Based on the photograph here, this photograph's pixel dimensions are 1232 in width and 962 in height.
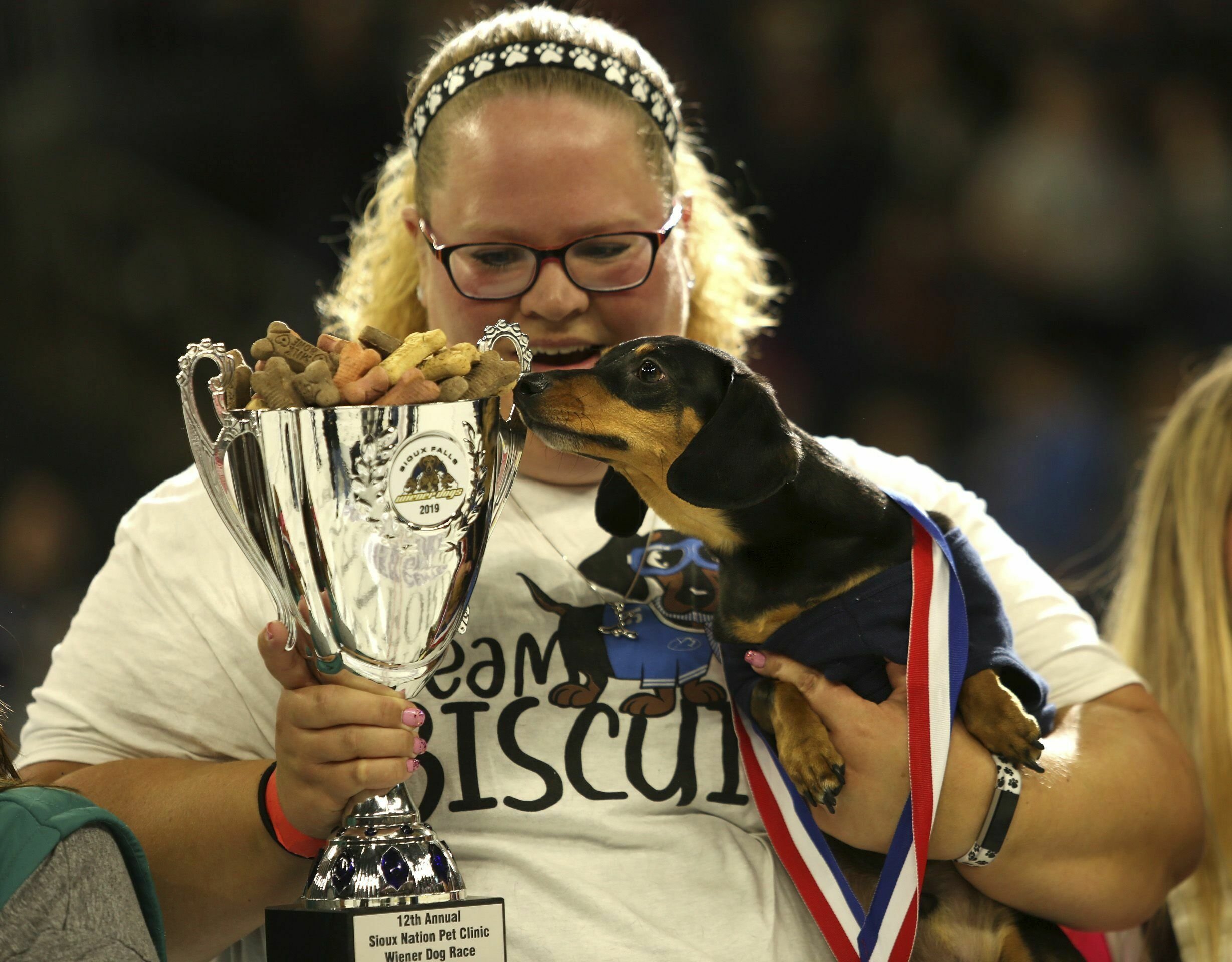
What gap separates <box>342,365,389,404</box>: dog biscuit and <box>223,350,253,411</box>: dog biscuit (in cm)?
9

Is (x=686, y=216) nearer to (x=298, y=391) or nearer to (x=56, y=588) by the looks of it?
(x=298, y=391)

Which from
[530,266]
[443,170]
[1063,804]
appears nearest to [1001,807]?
[1063,804]

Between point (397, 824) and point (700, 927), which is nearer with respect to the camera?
point (397, 824)

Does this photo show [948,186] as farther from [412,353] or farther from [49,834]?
[49,834]

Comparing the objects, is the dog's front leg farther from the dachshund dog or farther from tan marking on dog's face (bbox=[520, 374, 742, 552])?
tan marking on dog's face (bbox=[520, 374, 742, 552])

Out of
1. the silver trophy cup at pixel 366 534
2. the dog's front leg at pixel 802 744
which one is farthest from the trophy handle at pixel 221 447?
the dog's front leg at pixel 802 744

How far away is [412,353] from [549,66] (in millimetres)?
544

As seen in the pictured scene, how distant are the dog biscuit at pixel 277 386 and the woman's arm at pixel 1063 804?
50 centimetres

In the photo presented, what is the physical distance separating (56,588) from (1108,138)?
8.25ft

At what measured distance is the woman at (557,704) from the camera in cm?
113

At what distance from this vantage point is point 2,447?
2.03 meters

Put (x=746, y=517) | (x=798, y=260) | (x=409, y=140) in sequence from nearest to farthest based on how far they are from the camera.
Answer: (x=746, y=517)
(x=409, y=140)
(x=798, y=260)

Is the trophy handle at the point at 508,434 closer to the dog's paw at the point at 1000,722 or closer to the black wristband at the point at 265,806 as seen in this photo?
the black wristband at the point at 265,806

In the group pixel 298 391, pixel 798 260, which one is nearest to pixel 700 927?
pixel 298 391
